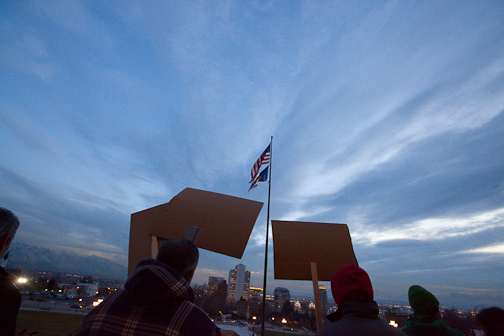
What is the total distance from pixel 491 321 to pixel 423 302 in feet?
2.40

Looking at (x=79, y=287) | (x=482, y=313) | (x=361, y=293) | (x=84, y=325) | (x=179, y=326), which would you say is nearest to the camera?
(x=179, y=326)

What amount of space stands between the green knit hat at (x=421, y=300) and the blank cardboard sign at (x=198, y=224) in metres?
2.73

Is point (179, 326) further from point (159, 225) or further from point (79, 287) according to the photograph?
point (79, 287)

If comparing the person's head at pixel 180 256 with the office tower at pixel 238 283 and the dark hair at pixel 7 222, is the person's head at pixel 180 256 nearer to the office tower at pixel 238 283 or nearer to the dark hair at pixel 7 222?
the dark hair at pixel 7 222

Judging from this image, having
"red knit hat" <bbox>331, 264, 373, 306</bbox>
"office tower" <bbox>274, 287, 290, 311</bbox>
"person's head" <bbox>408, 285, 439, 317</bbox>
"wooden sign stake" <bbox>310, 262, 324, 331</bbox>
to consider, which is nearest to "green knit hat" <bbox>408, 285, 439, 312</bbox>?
"person's head" <bbox>408, 285, 439, 317</bbox>

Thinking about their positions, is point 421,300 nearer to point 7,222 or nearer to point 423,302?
point 423,302

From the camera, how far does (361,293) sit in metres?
1.90

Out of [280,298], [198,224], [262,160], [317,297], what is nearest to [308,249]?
[317,297]

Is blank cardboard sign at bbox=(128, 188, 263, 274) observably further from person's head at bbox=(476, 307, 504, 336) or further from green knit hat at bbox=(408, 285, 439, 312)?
person's head at bbox=(476, 307, 504, 336)

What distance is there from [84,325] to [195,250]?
0.79 metres

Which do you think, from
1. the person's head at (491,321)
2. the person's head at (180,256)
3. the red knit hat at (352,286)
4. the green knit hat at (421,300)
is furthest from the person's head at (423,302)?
the person's head at (180,256)

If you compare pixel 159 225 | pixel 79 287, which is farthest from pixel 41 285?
pixel 159 225

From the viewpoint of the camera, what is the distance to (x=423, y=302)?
8.98 ft

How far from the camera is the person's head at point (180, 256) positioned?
1596 millimetres
